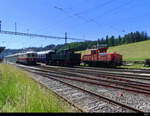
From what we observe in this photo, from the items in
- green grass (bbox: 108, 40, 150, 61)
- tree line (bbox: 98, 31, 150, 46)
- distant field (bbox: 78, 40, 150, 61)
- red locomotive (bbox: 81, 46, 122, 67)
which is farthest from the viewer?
tree line (bbox: 98, 31, 150, 46)

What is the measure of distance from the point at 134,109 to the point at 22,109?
11.8 feet

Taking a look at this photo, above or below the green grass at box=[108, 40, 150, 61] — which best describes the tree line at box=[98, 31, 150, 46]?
above

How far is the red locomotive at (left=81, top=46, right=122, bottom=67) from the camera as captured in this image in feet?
61.7

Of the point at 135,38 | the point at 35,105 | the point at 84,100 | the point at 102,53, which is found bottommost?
the point at 84,100

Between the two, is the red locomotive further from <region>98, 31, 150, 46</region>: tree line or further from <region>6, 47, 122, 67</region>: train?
<region>98, 31, 150, 46</region>: tree line

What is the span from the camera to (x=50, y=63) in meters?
28.7

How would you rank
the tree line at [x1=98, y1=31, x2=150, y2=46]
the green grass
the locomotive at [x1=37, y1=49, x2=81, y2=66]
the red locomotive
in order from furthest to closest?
the tree line at [x1=98, y1=31, x2=150, y2=46]
the green grass
the locomotive at [x1=37, y1=49, x2=81, y2=66]
the red locomotive

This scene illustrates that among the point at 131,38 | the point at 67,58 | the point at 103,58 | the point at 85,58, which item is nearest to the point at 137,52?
the point at 85,58

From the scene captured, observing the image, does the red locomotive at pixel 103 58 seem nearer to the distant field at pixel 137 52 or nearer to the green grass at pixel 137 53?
the distant field at pixel 137 52

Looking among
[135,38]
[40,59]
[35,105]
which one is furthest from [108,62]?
[135,38]

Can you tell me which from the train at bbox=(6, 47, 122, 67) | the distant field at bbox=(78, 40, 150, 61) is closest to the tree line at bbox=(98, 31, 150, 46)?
the distant field at bbox=(78, 40, 150, 61)

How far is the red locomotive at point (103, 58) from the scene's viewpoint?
1881 cm

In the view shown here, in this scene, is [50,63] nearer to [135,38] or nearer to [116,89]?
[116,89]

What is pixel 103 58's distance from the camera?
65.1 ft
